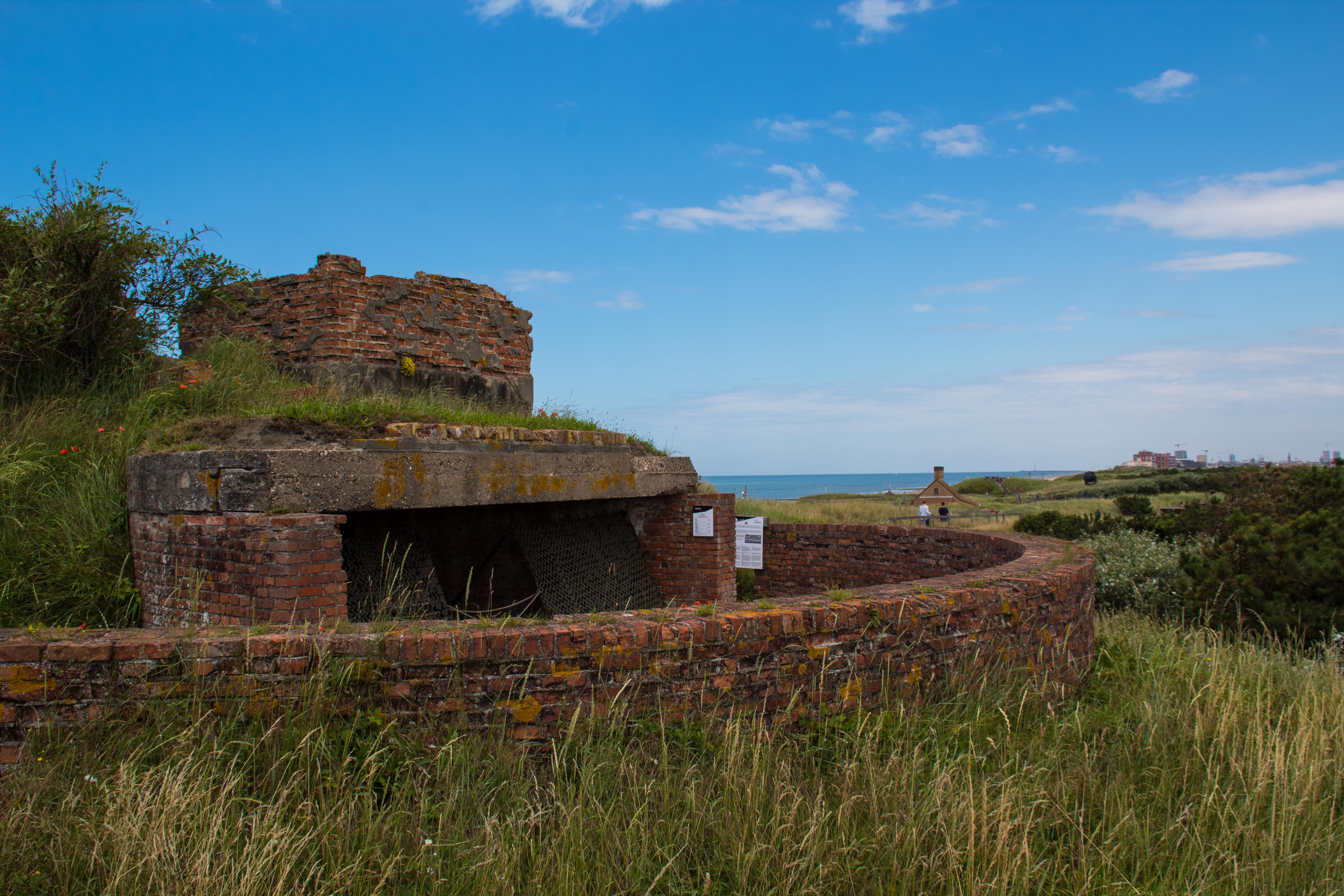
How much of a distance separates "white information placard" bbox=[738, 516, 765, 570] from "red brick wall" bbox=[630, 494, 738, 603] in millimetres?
1241

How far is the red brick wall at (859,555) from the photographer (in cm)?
978

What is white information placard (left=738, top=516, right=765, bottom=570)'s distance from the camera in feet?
36.8

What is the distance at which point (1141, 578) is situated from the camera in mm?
11203

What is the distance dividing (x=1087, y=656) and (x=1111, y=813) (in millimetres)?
2955

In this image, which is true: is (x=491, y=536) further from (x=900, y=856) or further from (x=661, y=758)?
(x=900, y=856)

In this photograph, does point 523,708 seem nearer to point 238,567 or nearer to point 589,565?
point 238,567

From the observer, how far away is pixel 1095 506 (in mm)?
33094

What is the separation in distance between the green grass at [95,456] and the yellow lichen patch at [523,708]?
3.43 m

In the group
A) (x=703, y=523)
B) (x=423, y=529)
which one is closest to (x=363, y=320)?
(x=423, y=529)

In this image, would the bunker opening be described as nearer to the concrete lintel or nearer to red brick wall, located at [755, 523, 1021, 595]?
the concrete lintel

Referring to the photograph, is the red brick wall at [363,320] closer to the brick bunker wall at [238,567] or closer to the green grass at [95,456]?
the green grass at [95,456]

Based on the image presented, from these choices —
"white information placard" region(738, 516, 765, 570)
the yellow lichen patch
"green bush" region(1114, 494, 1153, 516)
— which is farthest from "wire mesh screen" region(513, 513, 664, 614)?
"green bush" region(1114, 494, 1153, 516)

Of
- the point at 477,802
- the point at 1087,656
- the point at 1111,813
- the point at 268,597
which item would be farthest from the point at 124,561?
the point at 1087,656

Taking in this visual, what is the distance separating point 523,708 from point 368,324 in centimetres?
635
